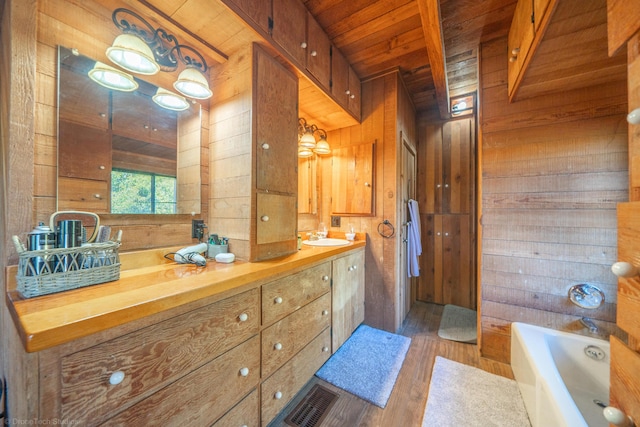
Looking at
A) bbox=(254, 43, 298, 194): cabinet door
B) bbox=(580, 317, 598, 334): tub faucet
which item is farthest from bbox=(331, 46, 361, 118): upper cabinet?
bbox=(580, 317, 598, 334): tub faucet

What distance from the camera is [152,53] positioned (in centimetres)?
115

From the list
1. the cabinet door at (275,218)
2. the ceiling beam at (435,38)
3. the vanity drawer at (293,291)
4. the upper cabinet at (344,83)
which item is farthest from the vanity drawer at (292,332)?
→ the ceiling beam at (435,38)

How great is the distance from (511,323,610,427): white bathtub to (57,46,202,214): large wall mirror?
2127mm

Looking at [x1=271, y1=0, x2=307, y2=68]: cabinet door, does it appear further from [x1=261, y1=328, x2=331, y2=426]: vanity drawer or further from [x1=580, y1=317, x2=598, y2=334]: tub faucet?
[x1=580, y1=317, x2=598, y2=334]: tub faucet

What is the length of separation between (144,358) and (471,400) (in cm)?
185

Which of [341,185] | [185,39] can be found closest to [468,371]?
[341,185]

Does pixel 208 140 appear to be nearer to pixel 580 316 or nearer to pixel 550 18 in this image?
pixel 550 18

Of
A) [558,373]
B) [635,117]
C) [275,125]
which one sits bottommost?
[558,373]

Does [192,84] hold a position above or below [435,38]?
below

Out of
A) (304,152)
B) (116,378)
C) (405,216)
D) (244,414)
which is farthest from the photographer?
(405,216)

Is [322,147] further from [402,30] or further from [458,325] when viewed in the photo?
[458,325]

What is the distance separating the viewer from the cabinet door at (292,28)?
4.39ft

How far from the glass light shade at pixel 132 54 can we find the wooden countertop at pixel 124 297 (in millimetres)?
940

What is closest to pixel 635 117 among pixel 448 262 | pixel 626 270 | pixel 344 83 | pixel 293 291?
pixel 626 270
